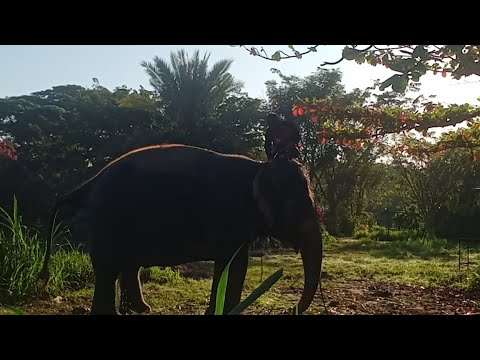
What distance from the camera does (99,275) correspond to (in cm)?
240

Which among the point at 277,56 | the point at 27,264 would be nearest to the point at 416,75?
the point at 277,56

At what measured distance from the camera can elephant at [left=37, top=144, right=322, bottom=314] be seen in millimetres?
2398

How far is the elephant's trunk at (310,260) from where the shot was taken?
234 cm

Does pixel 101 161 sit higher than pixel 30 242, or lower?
higher

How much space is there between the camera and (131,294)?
8.64 feet

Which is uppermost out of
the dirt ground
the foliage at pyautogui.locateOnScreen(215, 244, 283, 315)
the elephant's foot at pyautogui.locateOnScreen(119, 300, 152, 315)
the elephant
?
the elephant

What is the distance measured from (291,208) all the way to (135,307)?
90 cm

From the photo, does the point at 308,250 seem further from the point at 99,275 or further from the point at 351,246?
the point at 351,246

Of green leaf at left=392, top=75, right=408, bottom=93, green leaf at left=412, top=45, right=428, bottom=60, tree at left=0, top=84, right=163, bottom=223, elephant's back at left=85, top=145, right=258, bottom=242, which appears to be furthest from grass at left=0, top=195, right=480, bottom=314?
green leaf at left=412, top=45, right=428, bottom=60

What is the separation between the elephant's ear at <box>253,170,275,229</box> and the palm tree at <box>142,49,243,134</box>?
107cm

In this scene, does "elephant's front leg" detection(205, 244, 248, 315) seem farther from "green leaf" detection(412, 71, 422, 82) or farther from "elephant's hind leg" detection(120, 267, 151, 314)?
"green leaf" detection(412, 71, 422, 82)

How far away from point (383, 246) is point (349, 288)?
1142 millimetres
